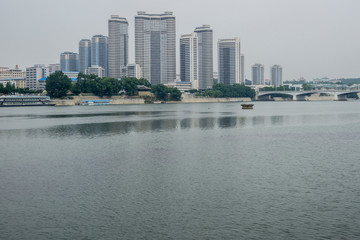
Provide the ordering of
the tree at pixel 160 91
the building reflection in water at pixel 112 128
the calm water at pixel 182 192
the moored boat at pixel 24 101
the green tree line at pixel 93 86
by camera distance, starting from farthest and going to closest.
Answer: the tree at pixel 160 91 → the green tree line at pixel 93 86 → the moored boat at pixel 24 101 → the building reflection in water at pixel 112 128 → the calm water at pixel 182 192

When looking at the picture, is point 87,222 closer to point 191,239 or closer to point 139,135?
point 191,239

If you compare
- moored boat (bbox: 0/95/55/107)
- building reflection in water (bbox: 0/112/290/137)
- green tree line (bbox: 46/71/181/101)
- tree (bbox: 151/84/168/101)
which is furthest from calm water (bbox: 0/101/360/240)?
tree (bbox: 151/84/168/101)

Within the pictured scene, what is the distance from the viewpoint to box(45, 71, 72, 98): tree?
14588cm

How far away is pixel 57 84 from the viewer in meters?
145

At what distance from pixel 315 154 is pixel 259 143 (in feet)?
23.2

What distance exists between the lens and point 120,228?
14.3 meters

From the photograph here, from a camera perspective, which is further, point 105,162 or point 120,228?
point 105,162

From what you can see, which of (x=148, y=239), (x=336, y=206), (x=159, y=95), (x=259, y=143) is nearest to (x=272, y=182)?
(x=336, y=206)

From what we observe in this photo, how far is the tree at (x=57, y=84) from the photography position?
479 ft

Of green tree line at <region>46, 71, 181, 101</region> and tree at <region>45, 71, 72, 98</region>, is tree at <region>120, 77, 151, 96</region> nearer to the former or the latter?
green tree line at <region>46, 71, 181, 101</region>

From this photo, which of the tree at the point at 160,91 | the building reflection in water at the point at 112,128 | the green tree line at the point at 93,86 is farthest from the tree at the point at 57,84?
the building reflection in water at the point at 112,128

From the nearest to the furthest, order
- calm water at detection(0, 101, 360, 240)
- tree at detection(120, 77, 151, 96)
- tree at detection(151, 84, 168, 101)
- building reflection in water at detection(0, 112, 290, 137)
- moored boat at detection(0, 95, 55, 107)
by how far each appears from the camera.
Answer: calm water at detection(0, 101, 360, 240) < building reflection in water at detection(0, 112, 290, 137) < moored boat at detection(0, 95, 55, 107) < tree at detection(120, 77, 151, 96) < tree at detection(151, 84, 168, 101)

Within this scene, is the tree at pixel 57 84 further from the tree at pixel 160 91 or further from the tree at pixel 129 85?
the tree at pixel 160 91

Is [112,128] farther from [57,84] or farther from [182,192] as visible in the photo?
[57,84]
